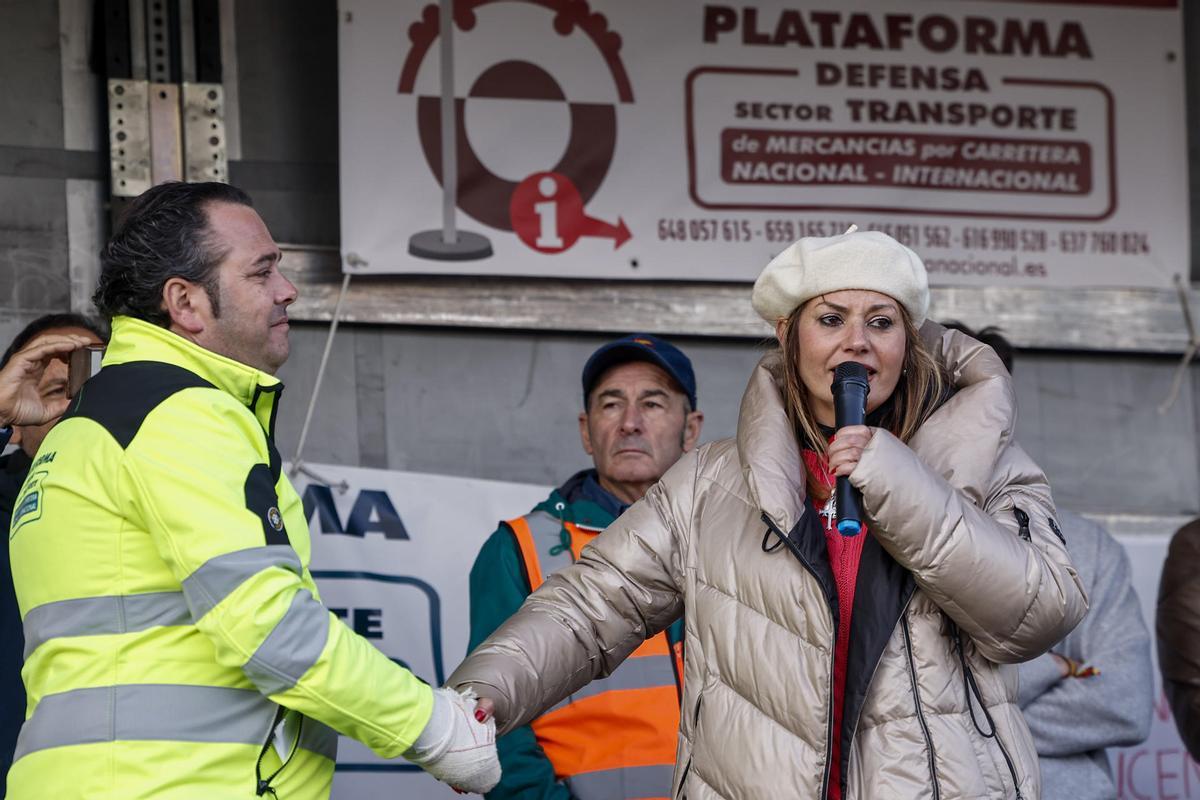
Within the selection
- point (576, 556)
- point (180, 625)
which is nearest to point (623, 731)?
point (576, 556)

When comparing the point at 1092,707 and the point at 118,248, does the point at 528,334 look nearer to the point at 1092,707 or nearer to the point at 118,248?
the point at 1092,707

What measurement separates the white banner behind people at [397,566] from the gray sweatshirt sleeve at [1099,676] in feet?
5.19

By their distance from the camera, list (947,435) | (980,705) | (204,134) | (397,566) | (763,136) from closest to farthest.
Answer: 1. (980,705)
2. (947,435)
3. (397,566)
4. (204,134)
5. (763,136)

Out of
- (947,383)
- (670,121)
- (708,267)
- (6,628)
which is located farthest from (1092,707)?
(6,628)

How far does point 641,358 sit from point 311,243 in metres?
1.20

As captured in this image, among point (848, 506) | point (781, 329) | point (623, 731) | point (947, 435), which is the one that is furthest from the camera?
point (623, 731)

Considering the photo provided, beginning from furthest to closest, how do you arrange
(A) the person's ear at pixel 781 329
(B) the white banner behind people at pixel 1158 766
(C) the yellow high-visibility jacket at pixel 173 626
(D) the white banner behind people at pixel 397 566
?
(B) the white banner behind people at pixel 1158 766
(D) the white banner behind people at pixel 397 566
(A) the person's ear at pixel 781 329
(C) the yellow high-visibility jacket at pixel 173 626

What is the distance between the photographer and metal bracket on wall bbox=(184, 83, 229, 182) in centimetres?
462

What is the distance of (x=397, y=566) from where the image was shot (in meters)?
4.50

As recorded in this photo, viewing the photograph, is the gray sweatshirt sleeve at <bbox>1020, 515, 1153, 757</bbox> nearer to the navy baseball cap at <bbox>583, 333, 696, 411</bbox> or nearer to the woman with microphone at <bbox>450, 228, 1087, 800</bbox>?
the navy baseball cap at <bbox>583, 333, 696, 411</bbox>

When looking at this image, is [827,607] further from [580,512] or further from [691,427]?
[691,427]

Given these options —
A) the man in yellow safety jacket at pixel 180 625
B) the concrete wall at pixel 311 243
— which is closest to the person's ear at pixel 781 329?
the man in yellow safety jacket at pixel 180 625

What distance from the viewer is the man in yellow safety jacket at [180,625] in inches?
92.1

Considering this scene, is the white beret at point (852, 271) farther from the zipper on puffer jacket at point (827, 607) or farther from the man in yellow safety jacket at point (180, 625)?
the man in yellow safety jacket at point (180, 625)
